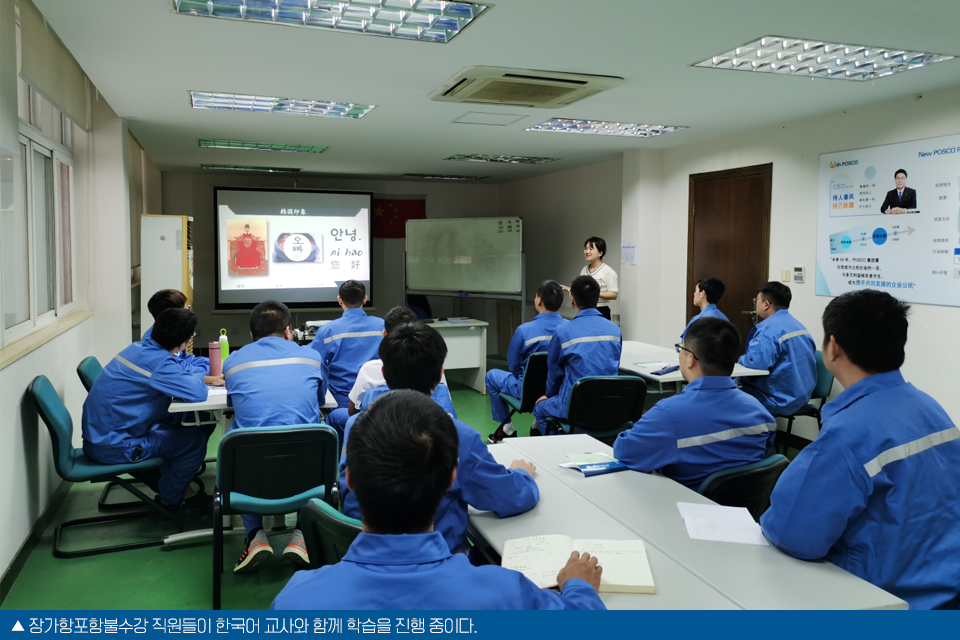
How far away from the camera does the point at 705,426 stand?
2.15 metres

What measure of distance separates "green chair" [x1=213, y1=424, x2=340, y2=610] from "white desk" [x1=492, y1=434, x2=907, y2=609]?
3.17 ft

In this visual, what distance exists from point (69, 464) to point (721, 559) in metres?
2.90

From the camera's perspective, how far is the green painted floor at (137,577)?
2.71 metres

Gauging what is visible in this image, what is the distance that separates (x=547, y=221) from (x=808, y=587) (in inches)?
289

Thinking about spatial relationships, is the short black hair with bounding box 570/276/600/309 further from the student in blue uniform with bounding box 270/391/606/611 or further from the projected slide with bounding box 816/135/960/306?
the student in blue uniform with bounding box 270/391/606/611

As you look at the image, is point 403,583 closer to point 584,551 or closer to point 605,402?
point 584,551

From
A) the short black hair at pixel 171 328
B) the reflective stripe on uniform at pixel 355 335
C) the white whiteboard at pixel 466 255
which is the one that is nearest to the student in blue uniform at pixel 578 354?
the reflective stripe on uniform at pixel 355 335

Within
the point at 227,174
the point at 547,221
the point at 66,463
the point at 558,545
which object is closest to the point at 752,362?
the point at 558,545

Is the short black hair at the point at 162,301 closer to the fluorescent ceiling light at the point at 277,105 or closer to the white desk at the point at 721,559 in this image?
the fluorescent ceiling light at the point at 277,105

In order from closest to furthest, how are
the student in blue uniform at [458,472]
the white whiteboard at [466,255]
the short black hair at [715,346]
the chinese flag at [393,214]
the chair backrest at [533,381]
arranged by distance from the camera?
the student in blue uniform at [458,472] < the short black hair at [715,346] < the chair backrest at [533,381] < the white whiteboard at [466,255] < the chinese flag at [393,214]

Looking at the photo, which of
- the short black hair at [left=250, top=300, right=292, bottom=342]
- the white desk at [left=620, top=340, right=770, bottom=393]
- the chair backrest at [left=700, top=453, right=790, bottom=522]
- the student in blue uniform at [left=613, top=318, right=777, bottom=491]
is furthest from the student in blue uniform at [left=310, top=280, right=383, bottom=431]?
the chair backrest at [left=700, top=453, right=790, bottom=522]

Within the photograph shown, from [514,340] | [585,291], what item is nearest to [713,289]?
[585,291]

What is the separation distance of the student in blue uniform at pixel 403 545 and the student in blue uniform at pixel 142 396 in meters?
2.35

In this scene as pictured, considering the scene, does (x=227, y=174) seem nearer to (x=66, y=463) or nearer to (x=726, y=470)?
(x=66, y=463)
